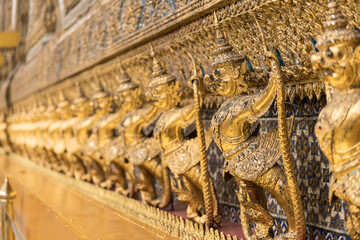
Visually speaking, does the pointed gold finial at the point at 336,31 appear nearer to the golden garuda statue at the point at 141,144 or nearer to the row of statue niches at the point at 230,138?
the row of statue niches at the point at 230,138

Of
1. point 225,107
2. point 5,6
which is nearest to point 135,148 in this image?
point 225,107

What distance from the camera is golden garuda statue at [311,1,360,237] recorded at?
60.5 inches

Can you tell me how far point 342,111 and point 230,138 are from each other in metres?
0.71

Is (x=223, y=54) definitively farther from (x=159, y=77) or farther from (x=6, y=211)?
(x=6, y=211)

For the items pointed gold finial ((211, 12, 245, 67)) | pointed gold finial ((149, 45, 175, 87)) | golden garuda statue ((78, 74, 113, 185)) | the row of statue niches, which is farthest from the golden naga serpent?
golden garuda statue ((78, 74, 113, 185))

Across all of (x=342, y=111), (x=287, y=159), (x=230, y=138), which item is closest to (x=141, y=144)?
(x=230, y=138)

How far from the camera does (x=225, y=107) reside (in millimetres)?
2244

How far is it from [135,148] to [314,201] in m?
1.45

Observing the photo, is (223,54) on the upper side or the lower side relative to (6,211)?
upper

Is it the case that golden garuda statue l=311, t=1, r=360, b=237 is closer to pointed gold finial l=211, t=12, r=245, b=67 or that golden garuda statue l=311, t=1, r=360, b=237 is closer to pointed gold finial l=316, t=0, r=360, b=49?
pointed gold finial l=316, t=0, r=360, b=49

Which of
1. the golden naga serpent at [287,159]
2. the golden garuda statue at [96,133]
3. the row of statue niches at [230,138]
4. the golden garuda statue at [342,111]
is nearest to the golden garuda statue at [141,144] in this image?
the row of statue niches at [230,138]

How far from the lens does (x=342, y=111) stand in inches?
60.8

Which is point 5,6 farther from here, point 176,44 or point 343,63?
point 343,63

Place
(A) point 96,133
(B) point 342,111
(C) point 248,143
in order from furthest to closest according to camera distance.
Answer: (A) point 96,133, (C) point 248,143, (B) point 342,111
